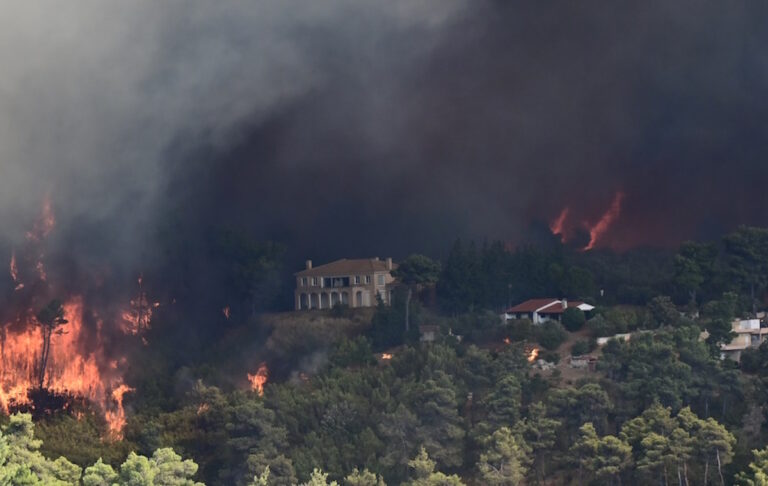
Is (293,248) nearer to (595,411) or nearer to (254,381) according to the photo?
(254,381)

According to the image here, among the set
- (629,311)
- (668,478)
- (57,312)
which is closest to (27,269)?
(57,312)

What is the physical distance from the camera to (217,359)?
5059 centimetres

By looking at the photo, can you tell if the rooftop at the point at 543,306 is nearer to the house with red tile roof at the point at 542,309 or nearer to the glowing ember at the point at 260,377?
the house with red tile roof at the point at 542,309

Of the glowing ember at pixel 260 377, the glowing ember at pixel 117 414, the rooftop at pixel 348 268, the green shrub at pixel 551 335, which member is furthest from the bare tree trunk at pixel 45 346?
the green shrub at pixel 551 335

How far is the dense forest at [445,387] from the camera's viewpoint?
39469 mm

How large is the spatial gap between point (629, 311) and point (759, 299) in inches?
164

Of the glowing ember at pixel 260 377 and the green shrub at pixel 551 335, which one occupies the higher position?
the green shrub at pixel 551 335

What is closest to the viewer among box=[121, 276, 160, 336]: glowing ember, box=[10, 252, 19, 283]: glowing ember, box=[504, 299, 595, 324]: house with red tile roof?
box=[504, 299, 595, 324]: house with red tile roof

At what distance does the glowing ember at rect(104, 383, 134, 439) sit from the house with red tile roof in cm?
1123

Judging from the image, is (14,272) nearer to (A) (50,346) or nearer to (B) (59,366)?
(A) (50,346)

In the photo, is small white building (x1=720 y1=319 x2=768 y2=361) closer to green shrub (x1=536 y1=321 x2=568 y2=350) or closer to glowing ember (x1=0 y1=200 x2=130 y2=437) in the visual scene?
green shrub (x1=536 y1=321 x2=568 y2=350)

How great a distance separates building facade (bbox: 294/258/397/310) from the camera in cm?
5453

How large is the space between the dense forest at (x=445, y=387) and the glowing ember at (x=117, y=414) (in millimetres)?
249

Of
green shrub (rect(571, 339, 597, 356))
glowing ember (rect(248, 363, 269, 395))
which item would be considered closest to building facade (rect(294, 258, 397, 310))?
glowing ember (rect(248, 363, 269, 395))
